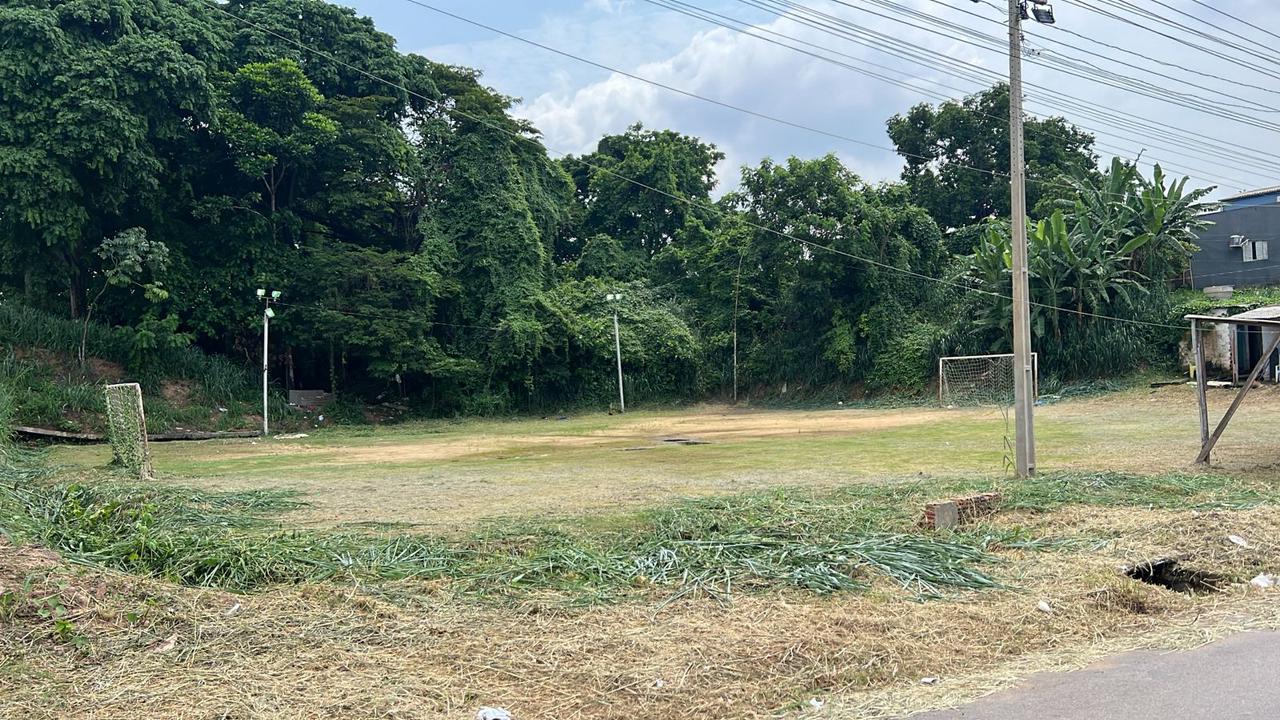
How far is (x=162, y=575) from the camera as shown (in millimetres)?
5602

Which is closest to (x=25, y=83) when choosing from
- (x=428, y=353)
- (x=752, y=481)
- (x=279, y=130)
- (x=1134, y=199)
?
(x=279, y=130)

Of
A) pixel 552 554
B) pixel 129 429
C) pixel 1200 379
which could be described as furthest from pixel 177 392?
pixel 1200 379

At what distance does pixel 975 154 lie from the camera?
40.9 m

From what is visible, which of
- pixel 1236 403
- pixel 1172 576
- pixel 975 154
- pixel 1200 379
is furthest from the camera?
A: pixel 975 154

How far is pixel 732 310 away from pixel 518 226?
10.6 metres

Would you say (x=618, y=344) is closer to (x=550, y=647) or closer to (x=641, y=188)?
(x=641, y=188)

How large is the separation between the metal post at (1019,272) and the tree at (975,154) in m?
28.8

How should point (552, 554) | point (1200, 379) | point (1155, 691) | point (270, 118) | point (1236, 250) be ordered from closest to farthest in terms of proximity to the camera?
point (1155, 691)
point (552, 554)
point (1200, 379)
point (270, 118)
point (1236, 250)

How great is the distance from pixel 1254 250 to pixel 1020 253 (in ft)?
85.0

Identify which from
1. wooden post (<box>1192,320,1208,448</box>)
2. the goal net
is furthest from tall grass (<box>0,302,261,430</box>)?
wooden post (<box>1192,320,1208,448</box>)

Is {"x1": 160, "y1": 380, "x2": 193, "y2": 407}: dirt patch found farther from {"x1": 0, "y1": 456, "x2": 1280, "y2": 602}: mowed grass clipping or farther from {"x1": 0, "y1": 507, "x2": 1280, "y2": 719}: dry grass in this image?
{"x1": 0, "y1": 507, "x2": 1280, "y2": 719}: dry grass

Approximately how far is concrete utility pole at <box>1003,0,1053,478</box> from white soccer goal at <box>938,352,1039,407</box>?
16.2 m

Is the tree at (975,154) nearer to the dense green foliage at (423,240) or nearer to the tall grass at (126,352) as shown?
the dense green foliage at (423,240)

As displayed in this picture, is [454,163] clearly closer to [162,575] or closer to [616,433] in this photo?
[616,433]
